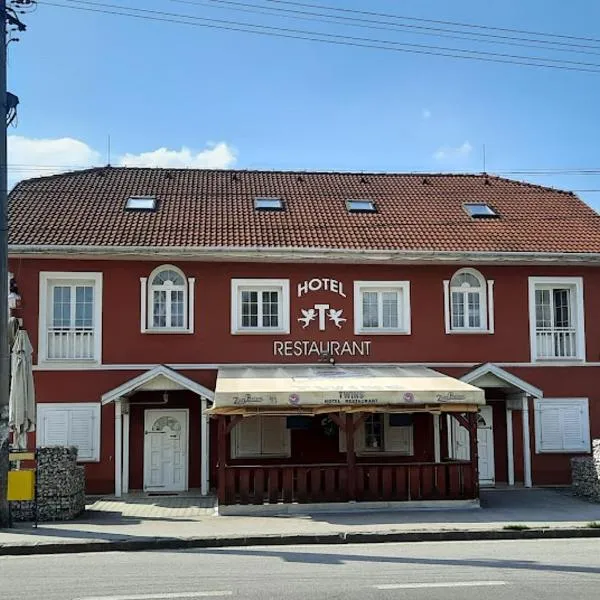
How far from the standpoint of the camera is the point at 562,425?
64.2 ft

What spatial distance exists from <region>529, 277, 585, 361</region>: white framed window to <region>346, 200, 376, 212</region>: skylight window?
474 cm

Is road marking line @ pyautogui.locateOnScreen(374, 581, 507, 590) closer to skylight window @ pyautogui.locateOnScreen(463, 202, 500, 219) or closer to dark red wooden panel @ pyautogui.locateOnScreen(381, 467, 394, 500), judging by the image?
dark red wooden panel @ pyautogui.locateOnScreen(381, 467, 394, 500)

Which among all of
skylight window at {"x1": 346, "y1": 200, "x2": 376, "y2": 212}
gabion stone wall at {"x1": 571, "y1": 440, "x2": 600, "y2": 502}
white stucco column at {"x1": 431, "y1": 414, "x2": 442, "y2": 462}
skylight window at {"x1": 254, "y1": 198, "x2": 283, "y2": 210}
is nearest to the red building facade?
white stucco column at {"x1": 431, "y1": 414, "x2": 442, "y2": 462}

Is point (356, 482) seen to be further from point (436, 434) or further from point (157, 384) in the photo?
point (157, 384)

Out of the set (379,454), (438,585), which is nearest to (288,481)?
(379,454)

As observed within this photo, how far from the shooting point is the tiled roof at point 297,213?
19.1 metres

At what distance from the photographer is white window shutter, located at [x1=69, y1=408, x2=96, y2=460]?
18266 mm

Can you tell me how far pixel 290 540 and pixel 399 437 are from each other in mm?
A: 7447

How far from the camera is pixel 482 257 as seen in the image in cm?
1917

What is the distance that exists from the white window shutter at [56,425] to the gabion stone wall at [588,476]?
1158 cm

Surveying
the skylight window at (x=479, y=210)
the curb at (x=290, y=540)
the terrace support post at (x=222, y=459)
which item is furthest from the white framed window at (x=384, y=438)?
the curb at (x=290, y=540)

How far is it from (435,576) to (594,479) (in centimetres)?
870

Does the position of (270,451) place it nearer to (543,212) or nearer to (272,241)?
(272,241)

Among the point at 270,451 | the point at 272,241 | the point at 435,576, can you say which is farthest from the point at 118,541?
the point at 272,241
